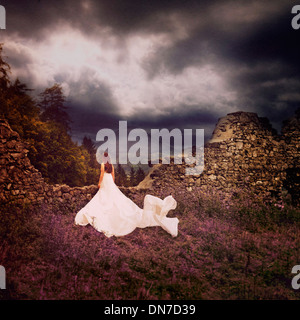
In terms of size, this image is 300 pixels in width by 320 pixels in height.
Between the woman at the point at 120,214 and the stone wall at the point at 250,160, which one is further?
the stone wall at the point at 250,160

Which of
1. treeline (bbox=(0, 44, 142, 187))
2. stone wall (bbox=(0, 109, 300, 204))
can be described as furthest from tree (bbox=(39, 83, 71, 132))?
stone wall (bbox=(0, 109, 300, 204))

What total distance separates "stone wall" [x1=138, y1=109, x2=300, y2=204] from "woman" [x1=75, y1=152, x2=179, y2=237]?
3097 millimetres

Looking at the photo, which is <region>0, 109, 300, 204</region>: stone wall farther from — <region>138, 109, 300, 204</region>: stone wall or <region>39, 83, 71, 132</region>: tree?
<region>39, 83, 71, 132</region>: tree

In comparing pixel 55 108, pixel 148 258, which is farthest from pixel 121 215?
pixel 55 108

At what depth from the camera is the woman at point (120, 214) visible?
21.0ft

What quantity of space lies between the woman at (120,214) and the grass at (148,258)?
256 millimetres

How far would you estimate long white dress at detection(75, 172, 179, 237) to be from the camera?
6398 mm

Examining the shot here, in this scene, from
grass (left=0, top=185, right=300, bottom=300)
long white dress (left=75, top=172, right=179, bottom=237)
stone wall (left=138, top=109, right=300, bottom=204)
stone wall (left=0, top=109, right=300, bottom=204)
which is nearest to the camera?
grass (left=0, top=185, right=300, bottom=300)

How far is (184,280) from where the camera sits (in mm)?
4336

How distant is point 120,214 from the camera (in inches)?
262

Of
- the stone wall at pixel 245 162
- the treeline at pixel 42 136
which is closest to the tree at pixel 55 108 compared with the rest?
the treeline at pixel 42 136

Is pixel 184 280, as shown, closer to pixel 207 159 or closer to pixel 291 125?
pixel 207 159

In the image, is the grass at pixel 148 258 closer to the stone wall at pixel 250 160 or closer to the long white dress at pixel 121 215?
the long white dress at pixel 121 215

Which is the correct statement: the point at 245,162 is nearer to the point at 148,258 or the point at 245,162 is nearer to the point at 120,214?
the point at 120,214
